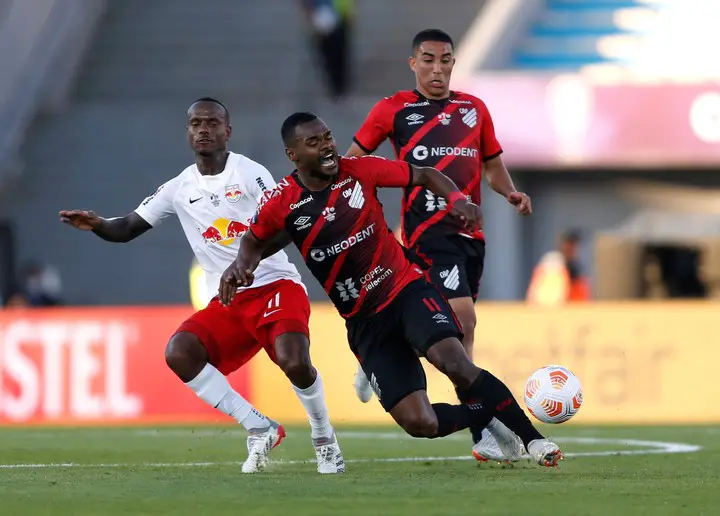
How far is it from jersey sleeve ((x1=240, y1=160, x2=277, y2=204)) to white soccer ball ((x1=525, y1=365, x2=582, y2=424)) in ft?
6.03

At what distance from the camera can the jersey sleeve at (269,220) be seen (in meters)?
7.75

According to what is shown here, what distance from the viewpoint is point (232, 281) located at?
24.9 ft

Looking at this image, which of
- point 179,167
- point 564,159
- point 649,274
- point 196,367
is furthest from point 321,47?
point 196,367

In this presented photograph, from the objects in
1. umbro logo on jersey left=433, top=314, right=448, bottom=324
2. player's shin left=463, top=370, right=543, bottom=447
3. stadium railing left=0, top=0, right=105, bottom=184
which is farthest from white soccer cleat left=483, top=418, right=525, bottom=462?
stadium railing left=0, top=0, right=105, bottom=184

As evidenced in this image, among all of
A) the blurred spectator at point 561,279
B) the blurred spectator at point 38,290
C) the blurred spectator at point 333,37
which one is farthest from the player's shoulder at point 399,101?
the blurred spectator at point 333,37

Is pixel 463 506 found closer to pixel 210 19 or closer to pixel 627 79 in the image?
pixel 627 79

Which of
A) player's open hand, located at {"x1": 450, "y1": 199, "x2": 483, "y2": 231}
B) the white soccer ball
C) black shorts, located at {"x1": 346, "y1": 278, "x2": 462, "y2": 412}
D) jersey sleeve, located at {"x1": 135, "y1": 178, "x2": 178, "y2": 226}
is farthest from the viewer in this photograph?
jersey sleeve, located at {"x1": 135, "y1": 178, "x2": 178, "y2": 226}

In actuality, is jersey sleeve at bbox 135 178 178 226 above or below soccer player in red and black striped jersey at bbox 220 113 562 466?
above

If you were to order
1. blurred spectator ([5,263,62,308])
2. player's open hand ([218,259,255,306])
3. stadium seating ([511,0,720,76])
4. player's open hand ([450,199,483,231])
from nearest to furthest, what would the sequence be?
player's open hand ([450,199,483,231])
player's open hand ([218,259,255,306])
blurred spectator ([5,263,62,308])
stadium seating ([511,0,720,76])

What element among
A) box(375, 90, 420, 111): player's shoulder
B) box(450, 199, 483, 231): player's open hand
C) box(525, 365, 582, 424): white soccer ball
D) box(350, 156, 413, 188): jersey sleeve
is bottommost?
box(525, 365, 582, 424): white soccer ball

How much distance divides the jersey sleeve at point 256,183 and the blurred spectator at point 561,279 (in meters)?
8.55

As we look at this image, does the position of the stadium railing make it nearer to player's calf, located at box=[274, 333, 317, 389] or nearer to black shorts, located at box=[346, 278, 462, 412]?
player's calf, located at box=[274, 333, 317, 389]

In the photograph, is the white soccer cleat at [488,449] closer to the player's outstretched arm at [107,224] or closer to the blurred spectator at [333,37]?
the player's outstretched arm at [107,224]

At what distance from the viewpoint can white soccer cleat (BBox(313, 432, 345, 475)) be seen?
8188 mm
